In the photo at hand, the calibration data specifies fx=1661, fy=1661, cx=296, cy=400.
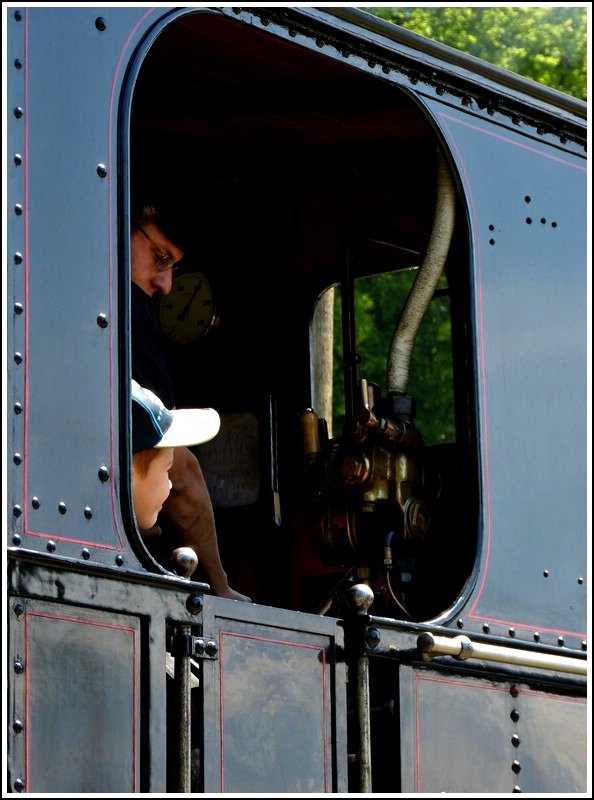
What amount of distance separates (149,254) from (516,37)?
1038 centimetres

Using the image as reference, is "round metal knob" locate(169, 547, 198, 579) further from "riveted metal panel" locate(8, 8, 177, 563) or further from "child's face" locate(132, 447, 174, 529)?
"child's face" locate(132, 447, 174, 529)

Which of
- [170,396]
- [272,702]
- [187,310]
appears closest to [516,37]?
[187,310]

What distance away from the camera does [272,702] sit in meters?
3.86

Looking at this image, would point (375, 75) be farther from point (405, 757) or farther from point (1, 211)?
point (405, 757)

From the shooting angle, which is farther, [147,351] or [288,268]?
[288,268]

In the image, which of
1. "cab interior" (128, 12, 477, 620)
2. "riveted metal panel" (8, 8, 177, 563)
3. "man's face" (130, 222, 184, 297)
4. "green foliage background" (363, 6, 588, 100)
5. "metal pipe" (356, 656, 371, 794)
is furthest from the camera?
"green foliage background" (363, 6, 588, 100)

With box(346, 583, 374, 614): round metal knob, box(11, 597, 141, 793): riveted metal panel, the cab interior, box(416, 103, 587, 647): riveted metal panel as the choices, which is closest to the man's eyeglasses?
the cab interior

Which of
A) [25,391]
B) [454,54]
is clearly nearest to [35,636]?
[25,391]

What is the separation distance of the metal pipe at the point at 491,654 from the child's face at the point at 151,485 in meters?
0.75

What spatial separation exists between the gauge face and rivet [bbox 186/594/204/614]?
7.39 feet

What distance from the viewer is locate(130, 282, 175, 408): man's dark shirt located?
4.36m

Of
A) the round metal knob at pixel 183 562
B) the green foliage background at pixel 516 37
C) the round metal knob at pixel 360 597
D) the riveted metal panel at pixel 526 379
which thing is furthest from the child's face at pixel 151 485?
the green foliage background at pixel 516 37

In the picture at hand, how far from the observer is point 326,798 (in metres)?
3.79

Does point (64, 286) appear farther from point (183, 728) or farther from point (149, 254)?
point (149, 254)
